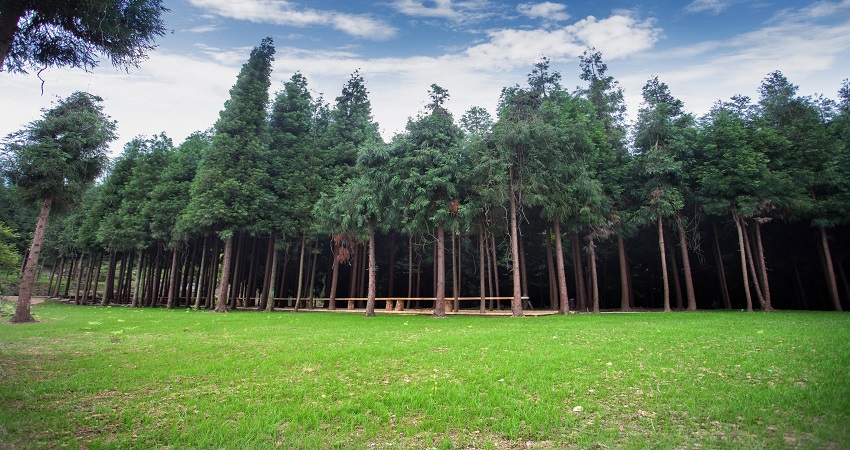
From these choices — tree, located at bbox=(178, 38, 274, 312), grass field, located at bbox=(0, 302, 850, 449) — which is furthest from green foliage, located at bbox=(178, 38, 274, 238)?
grass field, located at bbox=(0, 302, 850, 449)

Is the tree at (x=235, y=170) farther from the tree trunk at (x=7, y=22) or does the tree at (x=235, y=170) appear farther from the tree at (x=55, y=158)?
the tree trunk at (x=7, y=22)

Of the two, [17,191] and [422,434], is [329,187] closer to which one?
[17,191]

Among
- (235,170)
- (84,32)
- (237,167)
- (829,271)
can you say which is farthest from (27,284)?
(829,271)

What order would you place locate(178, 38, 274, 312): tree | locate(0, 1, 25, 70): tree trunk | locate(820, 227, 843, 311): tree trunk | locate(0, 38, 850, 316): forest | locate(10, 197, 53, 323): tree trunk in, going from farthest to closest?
locate(178, 38, 274, 312): tree, locate(820, 227, 843, 311): tree trunk, locate(0, 38, 850, 316): forest, locate(10, 197, 53, 323): tree trunk, locate(0, 1, 25, 70): tree trunk

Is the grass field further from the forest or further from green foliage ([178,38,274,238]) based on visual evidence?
green foliage ([178,38,274,238])

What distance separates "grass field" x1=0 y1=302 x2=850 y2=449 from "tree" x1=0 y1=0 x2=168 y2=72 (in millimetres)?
6470

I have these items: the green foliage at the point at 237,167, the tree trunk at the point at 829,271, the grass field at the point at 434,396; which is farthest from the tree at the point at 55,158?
the tree trunk at the point at 829,271

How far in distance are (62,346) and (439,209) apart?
1481cm

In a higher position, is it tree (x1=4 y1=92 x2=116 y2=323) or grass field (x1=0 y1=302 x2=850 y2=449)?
tree (x1=4 y1=92 x2=116 y2=323)

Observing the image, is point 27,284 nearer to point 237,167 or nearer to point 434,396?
point 237,167

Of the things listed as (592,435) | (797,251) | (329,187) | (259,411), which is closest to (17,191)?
(329,187)

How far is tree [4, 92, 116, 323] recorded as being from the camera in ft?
56.4

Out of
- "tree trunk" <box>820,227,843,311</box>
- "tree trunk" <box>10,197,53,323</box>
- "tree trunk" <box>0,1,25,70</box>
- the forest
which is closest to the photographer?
"tree trunk" <box>0,1,25,70</box>

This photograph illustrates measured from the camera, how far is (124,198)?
3241 centimetres
